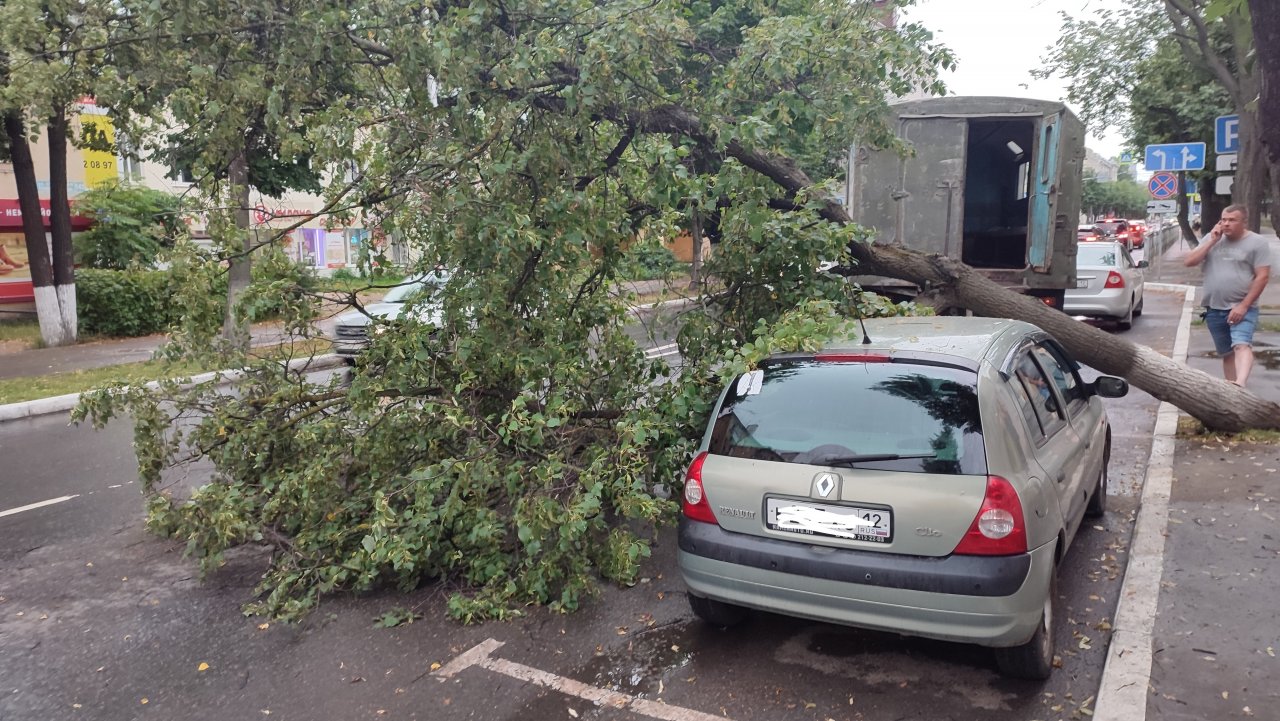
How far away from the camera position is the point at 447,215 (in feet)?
18.0

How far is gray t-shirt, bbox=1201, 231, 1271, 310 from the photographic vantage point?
7.64m

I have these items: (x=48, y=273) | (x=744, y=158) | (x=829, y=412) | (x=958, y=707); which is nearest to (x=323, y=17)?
(x=744, y=158)

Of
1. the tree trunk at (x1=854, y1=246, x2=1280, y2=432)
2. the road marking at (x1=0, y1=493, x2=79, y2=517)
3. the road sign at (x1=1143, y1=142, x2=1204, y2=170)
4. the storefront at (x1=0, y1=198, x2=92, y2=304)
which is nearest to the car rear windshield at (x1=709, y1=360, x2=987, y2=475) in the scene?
the tree trunk at (x1=854, y1=246, x2=1280, y2=432)

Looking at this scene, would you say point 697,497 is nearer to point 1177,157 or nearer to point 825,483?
point 825,483

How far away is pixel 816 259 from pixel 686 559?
2.62 m

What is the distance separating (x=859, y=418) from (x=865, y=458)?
21cm

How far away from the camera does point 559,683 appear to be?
3969 millimetres

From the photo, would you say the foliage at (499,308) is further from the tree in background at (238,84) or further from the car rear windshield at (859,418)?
the car rear windshield at (859,418)

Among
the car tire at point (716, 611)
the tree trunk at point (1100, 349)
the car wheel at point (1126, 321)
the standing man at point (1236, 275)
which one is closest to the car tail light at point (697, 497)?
the car tire at point (716, 611)

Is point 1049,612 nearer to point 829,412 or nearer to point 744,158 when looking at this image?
point 829,412

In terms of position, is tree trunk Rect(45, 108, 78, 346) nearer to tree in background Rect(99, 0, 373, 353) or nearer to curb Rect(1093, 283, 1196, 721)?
tree in background Rect(99, 0, 373, 353)

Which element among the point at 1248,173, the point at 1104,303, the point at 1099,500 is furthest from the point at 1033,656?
the point at 1248,173

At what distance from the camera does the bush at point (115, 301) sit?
712 inches

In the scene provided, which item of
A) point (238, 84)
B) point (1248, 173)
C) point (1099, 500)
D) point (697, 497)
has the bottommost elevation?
point (1099, 500)
